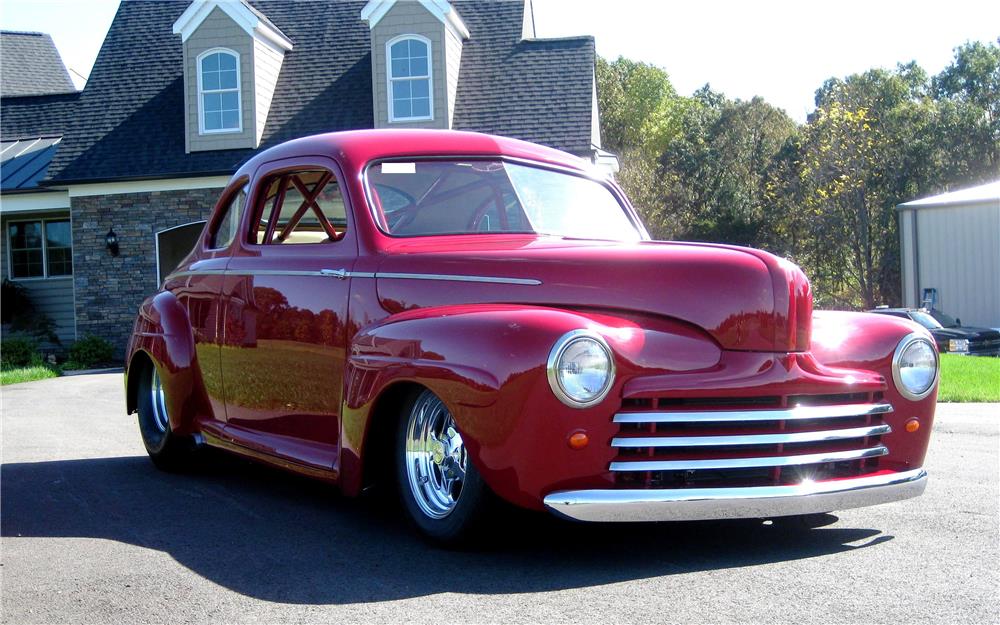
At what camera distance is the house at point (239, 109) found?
19078 millimetres

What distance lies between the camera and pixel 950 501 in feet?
17.1

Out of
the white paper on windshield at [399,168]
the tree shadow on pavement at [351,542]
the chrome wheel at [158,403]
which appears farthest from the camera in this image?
the chrome wheel at [158,403]

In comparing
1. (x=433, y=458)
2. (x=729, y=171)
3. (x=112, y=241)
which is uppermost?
(x=729, y=171)

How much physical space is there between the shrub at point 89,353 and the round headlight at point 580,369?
15.9m

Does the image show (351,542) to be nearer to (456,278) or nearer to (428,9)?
(456,278)

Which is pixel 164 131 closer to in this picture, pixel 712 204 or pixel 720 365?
pixel 720 365

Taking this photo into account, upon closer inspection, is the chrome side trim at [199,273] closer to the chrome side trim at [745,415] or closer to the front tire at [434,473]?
the front tire at [434,473]

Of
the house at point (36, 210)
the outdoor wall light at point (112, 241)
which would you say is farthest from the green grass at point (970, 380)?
the house at point (36, 210)

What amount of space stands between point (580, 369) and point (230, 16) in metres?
17.2

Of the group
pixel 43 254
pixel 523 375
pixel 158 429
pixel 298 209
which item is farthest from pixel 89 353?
pixel 523 375

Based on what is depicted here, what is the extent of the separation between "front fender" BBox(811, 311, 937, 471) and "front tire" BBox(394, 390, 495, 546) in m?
1.47

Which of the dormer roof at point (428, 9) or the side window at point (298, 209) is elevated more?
the dormer roof at point (428, 9)

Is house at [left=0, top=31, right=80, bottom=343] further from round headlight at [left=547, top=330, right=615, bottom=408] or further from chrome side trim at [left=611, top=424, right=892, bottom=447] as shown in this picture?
chrome side trim at [left=611, top=424, right=892, bottom=447]

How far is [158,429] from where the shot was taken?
666cm
